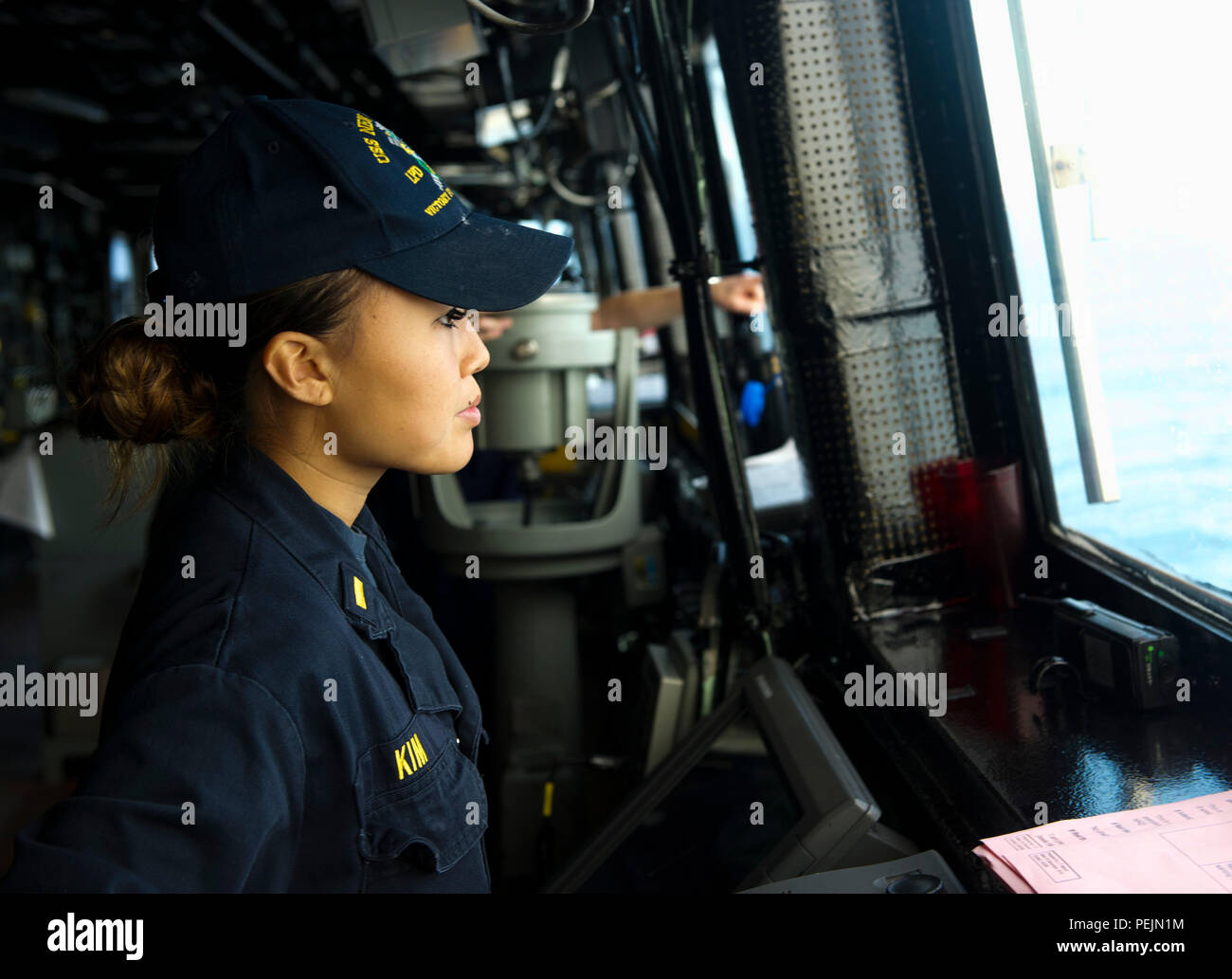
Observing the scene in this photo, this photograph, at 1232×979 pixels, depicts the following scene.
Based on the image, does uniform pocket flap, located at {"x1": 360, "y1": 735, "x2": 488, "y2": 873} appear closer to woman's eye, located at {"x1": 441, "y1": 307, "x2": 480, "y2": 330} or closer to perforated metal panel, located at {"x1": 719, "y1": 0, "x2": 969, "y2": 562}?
woman's eye, located at {"x1": 441, "y1": 307, "x2": 480, "y2": 330}

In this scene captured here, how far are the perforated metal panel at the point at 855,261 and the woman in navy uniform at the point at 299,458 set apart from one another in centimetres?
81

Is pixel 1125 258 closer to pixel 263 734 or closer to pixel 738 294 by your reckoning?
pixel 738 294

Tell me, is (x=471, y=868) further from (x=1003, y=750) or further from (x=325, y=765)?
(x=1003, y=750)

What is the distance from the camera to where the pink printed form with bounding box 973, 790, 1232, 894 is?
98cm

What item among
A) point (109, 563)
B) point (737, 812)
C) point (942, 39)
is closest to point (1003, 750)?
point (737, 812)

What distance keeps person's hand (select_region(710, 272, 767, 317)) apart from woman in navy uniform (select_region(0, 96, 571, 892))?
4.52 feet

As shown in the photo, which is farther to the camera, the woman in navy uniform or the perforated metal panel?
the perforated metal panel

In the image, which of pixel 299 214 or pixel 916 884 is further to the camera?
pixel 916 884

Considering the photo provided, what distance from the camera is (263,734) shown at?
0.82m

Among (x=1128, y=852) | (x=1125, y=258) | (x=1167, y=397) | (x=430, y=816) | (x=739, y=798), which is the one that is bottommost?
(x=739, y=798)

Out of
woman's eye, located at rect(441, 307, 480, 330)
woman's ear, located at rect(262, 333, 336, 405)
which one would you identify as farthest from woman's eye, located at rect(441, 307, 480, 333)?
woman's ear, located at rect(262, 333, 336, 405)

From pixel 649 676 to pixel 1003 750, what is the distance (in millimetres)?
1111

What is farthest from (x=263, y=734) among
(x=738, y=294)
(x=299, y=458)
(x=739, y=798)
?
(x=738, y=294)

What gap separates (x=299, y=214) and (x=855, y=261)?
3.68 ft
